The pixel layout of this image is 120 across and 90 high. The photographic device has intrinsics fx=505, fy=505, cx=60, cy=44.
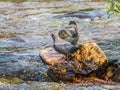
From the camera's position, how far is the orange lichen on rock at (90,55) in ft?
32.1

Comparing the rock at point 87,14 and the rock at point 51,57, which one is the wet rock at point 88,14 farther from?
the rock at point 51,57

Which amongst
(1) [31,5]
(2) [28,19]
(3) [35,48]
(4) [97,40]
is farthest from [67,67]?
(1) [31,5]

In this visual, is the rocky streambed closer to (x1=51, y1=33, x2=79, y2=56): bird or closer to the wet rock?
the wet rock

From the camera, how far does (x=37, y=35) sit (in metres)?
16.5

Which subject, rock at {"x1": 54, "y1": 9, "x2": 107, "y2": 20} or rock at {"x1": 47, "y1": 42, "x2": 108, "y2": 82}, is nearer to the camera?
rock at {"x1": 47, "y1": 42, "x2": 108, "y2": 82}

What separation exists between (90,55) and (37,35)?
6.83 m

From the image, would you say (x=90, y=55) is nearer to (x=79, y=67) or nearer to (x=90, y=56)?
(x=90, y=56)

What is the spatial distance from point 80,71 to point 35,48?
437 cm

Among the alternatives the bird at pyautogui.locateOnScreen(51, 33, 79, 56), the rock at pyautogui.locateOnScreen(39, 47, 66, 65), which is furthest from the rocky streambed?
the bird at pyautogui.locateOnScreen(51, 33, 79, 56)

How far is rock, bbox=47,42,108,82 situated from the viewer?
9.63 m

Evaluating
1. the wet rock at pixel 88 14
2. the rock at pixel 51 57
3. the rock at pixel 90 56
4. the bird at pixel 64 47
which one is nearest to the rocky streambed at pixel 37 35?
the wet rock at pixel 88 14

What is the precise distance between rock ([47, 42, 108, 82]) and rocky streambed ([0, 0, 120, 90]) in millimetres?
203

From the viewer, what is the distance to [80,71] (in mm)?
9617

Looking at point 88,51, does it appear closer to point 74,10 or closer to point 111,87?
point 111,87
